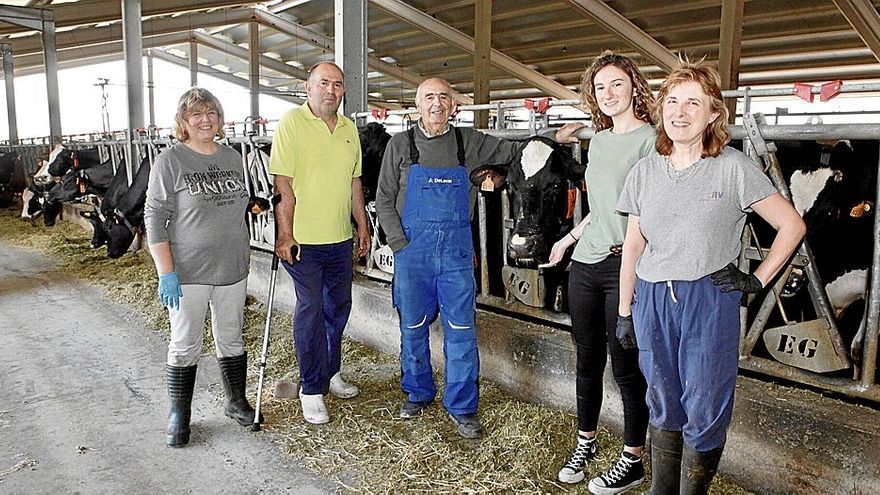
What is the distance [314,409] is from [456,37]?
11385 mm

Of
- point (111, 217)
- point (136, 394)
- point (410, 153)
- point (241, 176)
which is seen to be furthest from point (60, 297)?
point (410, 153)

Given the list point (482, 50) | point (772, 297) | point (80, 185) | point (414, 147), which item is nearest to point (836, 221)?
point (772, 297)

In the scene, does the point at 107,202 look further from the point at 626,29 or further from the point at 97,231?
the point at 626,29

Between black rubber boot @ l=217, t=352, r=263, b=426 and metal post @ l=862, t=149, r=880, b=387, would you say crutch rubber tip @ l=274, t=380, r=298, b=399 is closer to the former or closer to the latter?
black rubber boot @ l=217, t=352, r=263, b=426

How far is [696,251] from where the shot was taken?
2104 millimetres

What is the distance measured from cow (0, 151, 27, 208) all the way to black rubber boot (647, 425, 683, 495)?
1673cm

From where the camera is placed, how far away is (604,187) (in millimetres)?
2654

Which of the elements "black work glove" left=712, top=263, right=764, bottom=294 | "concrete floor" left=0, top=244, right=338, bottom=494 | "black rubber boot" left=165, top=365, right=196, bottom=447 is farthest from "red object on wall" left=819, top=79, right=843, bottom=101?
"black rubber boot" left=165, top=365, right=196, bottom=447

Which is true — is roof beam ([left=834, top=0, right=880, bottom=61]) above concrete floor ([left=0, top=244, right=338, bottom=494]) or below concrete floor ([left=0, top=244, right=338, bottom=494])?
above

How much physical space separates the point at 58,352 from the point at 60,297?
82.5 inches

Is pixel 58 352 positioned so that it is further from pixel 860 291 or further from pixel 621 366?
pixel 860 291

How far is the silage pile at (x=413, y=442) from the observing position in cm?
299

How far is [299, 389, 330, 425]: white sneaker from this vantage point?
3.65 meters

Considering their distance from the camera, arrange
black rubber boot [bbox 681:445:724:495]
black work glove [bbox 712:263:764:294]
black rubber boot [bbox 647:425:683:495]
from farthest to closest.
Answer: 1. black rubber boot [bbox 647:425:683:495]
2. black rubber boot [bbox 681:445:724:495]
3. black work glove [bbox 712:263:764:294]
